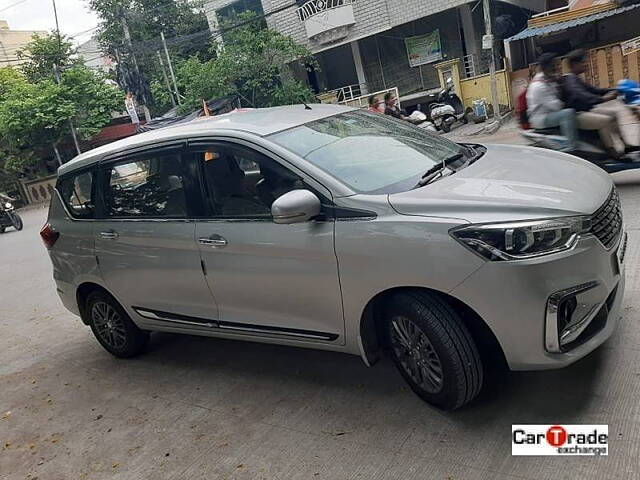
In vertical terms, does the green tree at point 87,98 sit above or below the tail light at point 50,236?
above

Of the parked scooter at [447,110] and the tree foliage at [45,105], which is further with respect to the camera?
the tree foliage at [45,105]

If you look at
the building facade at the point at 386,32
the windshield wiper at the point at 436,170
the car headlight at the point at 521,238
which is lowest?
the car headlight at the point at 521,238

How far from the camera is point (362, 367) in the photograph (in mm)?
3611

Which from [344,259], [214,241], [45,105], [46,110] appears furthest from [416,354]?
[45,105]

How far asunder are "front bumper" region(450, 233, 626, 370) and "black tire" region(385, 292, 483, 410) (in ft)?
0.57

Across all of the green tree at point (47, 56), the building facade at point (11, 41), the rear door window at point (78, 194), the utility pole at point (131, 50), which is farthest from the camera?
the building facade at point (11, 41)

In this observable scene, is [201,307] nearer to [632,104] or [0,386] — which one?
[0,386]

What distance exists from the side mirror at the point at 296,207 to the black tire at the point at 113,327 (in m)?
2.18

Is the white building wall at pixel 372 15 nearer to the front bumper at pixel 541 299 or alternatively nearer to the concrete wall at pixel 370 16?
the concrete wall at pixel 370 16

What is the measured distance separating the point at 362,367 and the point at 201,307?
3.85ft

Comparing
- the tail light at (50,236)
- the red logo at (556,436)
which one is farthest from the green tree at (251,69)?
the red logo at (556,436)

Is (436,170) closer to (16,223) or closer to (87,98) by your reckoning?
(16,223)

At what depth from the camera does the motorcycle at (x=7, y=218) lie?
50.9 feet

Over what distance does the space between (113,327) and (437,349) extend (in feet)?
9.83
